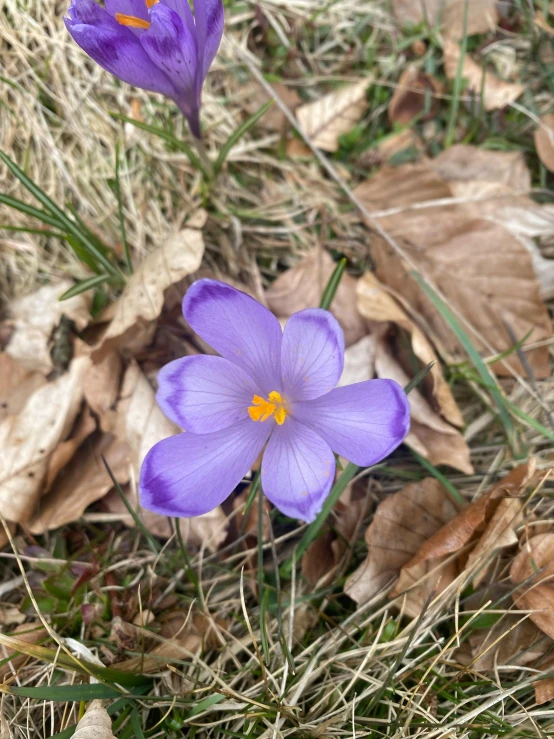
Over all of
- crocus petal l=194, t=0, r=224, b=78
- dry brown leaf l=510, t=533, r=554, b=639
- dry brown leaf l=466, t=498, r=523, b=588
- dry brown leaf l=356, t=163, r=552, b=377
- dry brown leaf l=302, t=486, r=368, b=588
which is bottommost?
dry brown leaf l=510, t=533, r=554, b=639

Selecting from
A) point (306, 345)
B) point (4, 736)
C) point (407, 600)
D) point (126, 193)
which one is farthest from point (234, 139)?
point (4, 736)

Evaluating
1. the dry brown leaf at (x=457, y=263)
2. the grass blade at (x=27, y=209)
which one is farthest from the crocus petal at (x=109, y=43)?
the dry brown leaf at (x=457, y=263)

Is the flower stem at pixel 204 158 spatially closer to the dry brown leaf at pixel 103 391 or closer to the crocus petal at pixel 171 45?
the crocus petal at pixel 171 45

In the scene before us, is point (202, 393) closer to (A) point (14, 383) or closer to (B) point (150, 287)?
(B) point (150, 287)

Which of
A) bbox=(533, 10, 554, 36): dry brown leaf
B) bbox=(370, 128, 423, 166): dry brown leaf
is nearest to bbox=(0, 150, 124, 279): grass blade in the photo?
bbox=(370, 128, 423, 166): dry brown leaf

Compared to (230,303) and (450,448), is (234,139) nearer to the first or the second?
(230,303)

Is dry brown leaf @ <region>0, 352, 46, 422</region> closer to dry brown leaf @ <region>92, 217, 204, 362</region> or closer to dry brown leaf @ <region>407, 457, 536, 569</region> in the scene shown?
dry brown leaf @ <region>92, 217, 204, 362</region>

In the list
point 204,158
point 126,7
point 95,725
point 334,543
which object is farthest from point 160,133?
point 95,725
